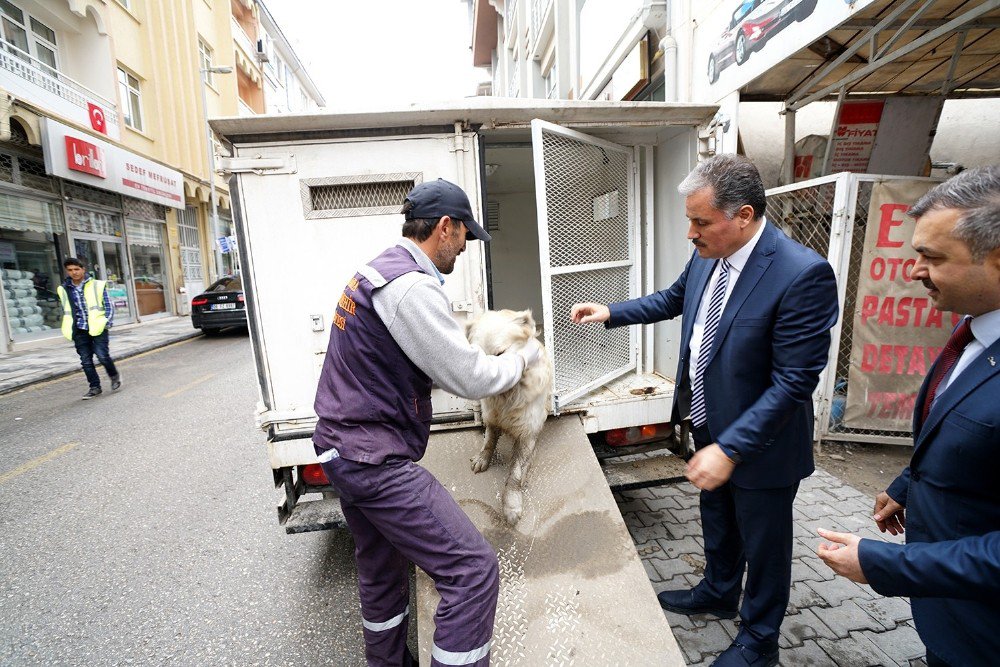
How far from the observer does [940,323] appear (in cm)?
451

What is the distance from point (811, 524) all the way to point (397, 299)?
3768mm

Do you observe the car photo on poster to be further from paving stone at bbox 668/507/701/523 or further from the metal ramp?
paving stone at bbox 668/507/701/523

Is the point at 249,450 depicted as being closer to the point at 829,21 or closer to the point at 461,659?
the point at 461,659

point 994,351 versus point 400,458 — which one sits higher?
point 994,351

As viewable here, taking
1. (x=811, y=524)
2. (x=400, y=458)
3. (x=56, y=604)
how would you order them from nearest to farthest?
(x=400, y=458) → (x=56, y=604) → (x=811, y=524)

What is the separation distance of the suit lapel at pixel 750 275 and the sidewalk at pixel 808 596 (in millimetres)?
1713

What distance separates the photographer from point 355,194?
283 cm

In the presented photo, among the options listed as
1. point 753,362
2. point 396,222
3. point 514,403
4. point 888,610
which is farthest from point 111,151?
point 888,610

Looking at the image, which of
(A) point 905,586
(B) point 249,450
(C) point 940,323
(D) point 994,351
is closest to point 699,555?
(A) point 905,586

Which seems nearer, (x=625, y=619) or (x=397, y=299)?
(x=397, y=299)

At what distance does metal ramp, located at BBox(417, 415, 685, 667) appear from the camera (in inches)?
85.1

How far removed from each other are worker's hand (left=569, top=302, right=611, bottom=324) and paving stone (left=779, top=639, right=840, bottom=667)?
2001 millimetres

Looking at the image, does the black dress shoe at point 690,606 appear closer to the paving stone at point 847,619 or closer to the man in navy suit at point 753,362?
the man in navy suit at point 753,362

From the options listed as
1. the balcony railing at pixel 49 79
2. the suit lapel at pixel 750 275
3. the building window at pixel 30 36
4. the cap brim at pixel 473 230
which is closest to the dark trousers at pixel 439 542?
the cap brim at pixel 473 230
